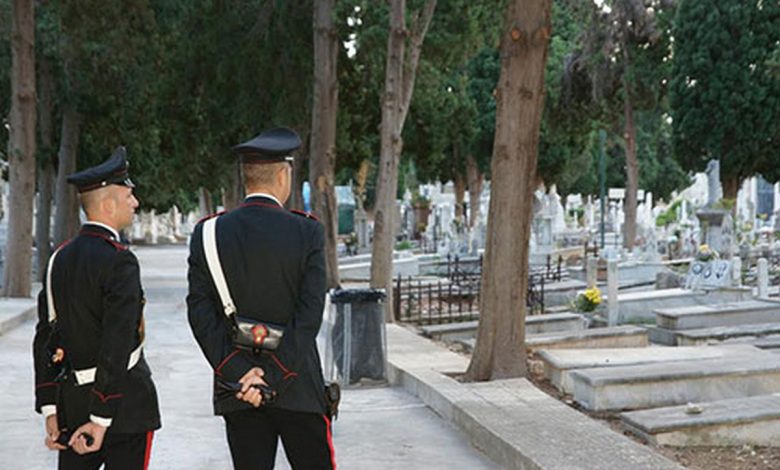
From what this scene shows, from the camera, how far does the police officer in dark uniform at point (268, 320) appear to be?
4273 mm

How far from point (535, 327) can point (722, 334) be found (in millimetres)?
2546

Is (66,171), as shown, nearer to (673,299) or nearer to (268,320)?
(673,299)

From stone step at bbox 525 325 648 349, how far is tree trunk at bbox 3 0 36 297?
11906mm

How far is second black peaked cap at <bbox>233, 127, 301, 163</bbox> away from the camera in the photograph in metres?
4.38

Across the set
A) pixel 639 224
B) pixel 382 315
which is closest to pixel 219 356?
pixel 382 315

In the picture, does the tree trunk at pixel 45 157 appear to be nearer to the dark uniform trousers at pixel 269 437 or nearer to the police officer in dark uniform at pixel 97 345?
the police officer in dark uniform at pixel 97 345

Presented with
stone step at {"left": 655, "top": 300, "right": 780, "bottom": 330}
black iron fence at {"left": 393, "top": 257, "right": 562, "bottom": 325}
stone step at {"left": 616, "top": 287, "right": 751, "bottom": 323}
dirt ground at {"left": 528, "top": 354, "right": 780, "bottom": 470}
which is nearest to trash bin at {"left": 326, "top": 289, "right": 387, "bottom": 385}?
dirt ground at {"left": 528, "top": 354, "right": 780, "bottom": 470}

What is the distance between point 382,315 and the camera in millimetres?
11109

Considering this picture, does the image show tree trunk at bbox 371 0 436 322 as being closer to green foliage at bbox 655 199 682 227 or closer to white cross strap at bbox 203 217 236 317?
white cross strap at bbox 203 217 236 317

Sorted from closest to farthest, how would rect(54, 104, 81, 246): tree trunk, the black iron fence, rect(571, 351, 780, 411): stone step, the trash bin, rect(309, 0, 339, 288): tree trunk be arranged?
rect(571, 351, 780, 411): stone step < the trash bin < the black iron fence < rect(309, 0, 339, 288): tree trunk < rect(54, 104, 81, 246): tree trunk

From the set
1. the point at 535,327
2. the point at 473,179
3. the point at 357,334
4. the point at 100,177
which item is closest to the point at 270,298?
the point at 100,177

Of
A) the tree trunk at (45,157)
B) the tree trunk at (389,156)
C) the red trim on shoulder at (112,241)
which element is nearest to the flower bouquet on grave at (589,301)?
the tree trunk at (389,156)

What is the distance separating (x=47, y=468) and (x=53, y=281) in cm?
335

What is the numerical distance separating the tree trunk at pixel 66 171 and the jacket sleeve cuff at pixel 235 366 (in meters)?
24.8
